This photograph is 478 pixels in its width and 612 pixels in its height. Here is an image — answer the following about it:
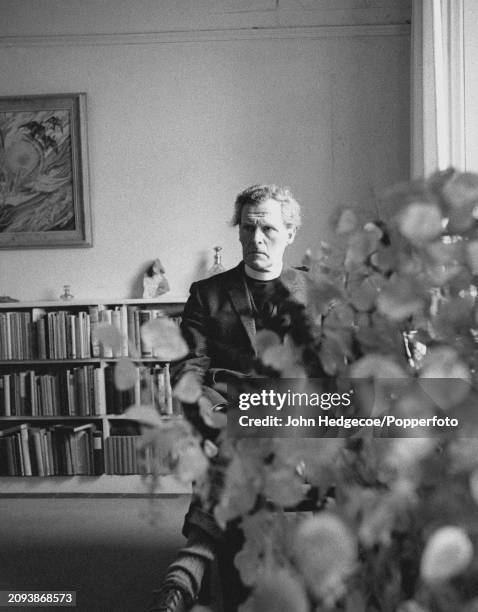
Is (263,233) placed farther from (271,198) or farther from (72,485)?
(72,485)

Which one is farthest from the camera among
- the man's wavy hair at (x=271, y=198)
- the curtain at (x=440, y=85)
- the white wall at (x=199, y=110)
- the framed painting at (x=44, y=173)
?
the framed painting at (x=44, y=173)

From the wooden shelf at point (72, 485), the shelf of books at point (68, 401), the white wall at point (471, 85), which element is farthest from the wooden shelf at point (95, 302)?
the white wall at point (471, 85)

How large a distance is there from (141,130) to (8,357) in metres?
1.73

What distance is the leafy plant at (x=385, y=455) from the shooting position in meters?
0.34

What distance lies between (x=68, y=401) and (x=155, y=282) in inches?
36.8

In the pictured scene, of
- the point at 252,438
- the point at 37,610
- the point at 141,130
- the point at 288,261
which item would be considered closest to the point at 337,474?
the point at 252,438

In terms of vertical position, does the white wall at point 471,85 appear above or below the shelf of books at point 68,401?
above

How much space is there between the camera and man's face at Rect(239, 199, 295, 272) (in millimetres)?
2438

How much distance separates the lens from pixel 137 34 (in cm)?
435

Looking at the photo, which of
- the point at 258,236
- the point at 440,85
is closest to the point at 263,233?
the point at 258,236

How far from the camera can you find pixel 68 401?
4129mm

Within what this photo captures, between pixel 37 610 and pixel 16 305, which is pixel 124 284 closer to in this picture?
pixel 16 305

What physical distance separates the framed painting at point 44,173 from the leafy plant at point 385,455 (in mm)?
4071

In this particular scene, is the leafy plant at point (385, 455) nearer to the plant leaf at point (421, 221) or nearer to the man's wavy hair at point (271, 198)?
the plant leaf at point (421, 221)
